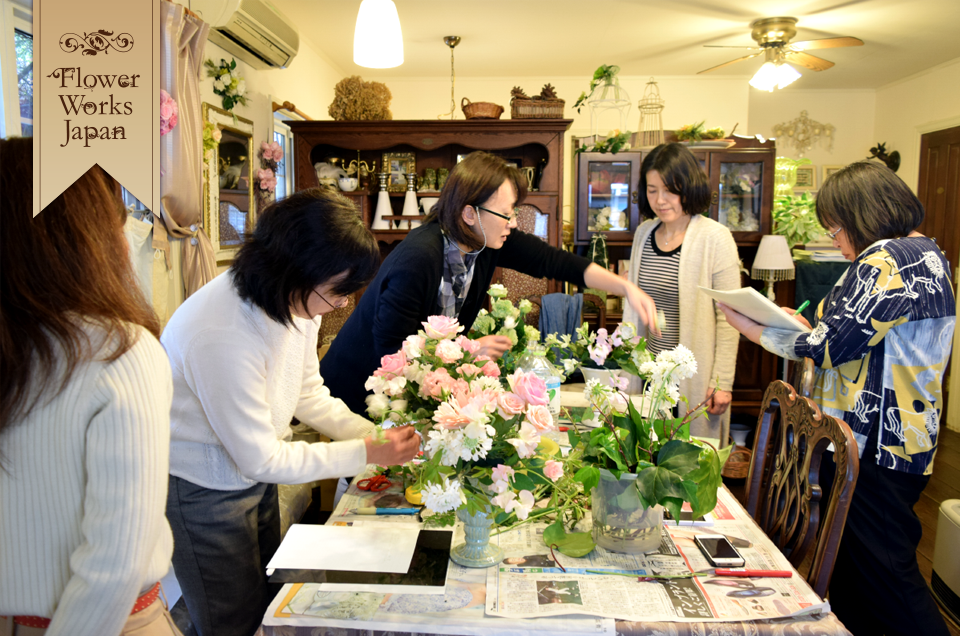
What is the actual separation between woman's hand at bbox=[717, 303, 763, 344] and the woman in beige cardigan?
31 centimetres

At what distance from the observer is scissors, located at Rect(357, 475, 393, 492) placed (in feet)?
5.05

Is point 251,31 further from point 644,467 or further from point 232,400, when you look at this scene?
point 644,467

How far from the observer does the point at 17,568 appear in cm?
83

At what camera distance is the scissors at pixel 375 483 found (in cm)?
154

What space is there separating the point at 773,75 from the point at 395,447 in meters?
4.18

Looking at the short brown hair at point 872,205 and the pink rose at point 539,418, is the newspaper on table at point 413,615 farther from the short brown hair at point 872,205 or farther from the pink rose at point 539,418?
the short brown hair at point 872,205

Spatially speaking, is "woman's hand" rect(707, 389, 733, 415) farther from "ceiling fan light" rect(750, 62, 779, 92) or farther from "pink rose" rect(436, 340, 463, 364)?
"ceiling fan light" rect(750, 62, 779, 92)

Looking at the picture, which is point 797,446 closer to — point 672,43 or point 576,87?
point 672,43

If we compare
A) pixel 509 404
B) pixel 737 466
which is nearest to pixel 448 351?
pixel 509 404

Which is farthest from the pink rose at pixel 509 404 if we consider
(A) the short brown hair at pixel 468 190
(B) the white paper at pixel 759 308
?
(B) the white paper at pixel 759 308

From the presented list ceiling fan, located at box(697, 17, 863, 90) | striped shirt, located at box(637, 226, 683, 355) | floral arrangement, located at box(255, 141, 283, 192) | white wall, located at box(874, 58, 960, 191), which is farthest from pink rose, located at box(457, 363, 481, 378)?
white wall, located at box(874, 58, 960, 191)

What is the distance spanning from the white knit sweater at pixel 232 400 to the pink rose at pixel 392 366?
0.19 meters

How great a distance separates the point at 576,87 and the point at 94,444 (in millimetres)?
5644

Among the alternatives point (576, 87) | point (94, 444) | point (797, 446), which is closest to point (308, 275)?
point (94, 444)
